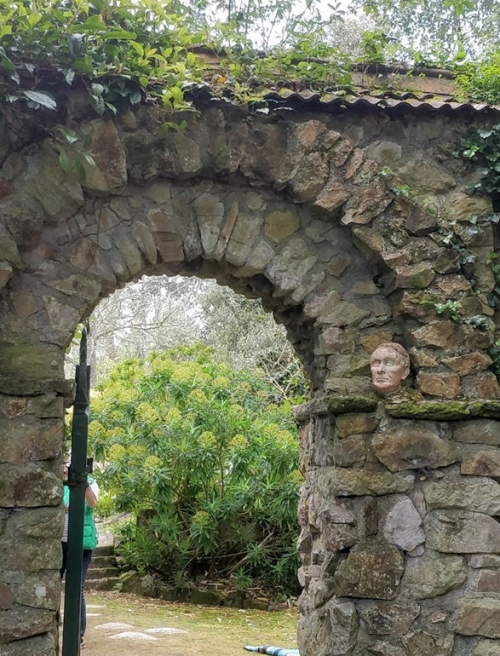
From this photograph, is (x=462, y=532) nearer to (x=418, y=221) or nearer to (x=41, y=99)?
Answer: (x=418, y=221)

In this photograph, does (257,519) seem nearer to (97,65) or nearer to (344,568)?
(344,568)

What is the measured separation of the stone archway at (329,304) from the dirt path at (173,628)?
1.77m

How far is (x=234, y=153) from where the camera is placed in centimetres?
356

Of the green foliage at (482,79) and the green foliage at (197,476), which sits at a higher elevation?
the green foliage at (482,79)

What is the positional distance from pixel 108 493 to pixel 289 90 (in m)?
5.28

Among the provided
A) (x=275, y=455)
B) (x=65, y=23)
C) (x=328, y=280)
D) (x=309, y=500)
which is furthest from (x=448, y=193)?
(x=275, y=455)

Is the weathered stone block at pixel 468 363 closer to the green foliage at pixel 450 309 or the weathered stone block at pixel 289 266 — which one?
the green foliage at pixel 450 309

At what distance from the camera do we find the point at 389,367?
351 centimetres

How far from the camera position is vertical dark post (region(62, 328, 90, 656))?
3.49 meters

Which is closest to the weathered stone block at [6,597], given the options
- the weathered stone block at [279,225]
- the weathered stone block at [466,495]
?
the weathered stone block at [466,495]

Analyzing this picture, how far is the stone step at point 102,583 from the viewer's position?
7.34 metres

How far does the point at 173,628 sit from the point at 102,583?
6.19 ft

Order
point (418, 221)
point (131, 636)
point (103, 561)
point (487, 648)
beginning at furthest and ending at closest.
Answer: point (103, 561), point (131, 636), point (418, 221), point (487, 648)

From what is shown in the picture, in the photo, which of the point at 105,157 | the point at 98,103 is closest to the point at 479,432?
the point at 105,157
